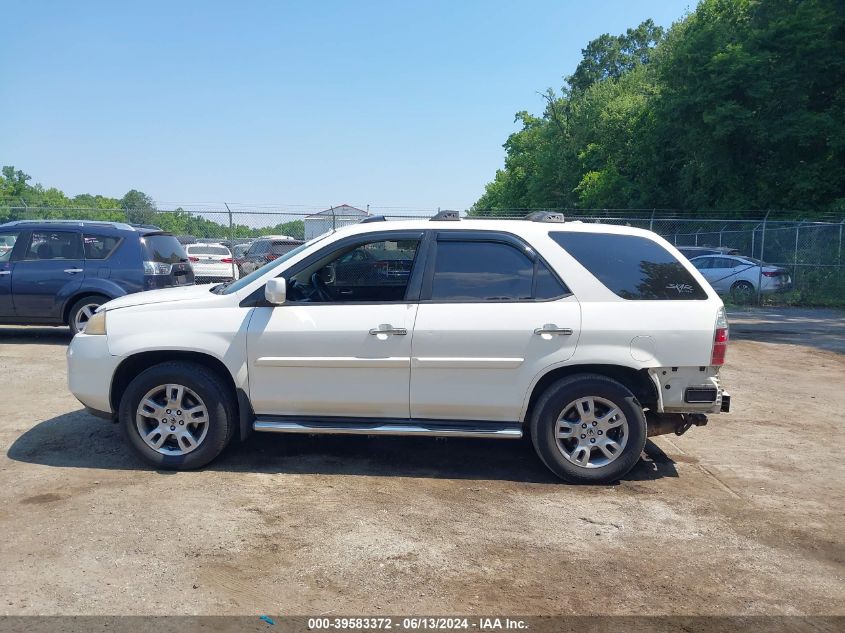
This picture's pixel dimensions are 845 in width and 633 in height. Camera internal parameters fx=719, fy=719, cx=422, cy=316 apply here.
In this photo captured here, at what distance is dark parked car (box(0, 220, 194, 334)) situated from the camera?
417 inches

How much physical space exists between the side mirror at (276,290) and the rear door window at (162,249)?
21.0 ft

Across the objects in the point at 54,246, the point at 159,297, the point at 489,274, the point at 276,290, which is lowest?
the point at 159,297

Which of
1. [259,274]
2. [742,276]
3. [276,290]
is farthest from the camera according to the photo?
[742,276]

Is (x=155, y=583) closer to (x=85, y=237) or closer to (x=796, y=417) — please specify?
(x=796, y=417)

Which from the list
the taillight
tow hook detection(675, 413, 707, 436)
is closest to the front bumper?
Answer: tow hook detection(675, 413, 707, 436)

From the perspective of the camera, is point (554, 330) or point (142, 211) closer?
point (554, 330)

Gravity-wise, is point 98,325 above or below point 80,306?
above

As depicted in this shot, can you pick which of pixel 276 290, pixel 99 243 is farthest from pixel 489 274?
pixel 99 243

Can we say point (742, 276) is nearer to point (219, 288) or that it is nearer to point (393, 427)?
point (393, 427)

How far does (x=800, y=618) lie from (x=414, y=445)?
3274 mm

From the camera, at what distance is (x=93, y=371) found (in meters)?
5.39

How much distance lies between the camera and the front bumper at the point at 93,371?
17.6 ft

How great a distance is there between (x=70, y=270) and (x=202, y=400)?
660 cm

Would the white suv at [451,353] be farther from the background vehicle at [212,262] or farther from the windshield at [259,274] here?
the background vehicle at [212,262]
